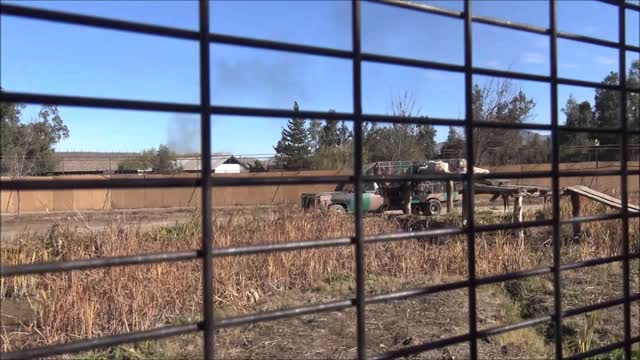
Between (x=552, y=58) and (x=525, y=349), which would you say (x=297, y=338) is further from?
(x=552, y=58)

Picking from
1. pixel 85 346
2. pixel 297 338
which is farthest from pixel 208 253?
pixel 297 338

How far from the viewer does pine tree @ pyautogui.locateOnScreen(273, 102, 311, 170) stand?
4973mm

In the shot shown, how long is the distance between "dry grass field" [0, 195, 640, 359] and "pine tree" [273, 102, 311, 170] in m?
1.55

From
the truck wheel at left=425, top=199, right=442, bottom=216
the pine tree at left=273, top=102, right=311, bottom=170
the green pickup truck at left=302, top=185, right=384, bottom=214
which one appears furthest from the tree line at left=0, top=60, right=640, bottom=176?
the truck wheel at left=425, top=199, right=442, bottom=216

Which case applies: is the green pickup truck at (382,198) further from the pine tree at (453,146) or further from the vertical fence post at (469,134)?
the vertical fence post at (469,134)

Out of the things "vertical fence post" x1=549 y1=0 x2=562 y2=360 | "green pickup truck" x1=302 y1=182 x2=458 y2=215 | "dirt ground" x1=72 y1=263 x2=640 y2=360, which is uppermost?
"vertical fence post" x1=549 y1=0 x2=562 y2=360

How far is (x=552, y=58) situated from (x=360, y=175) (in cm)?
147

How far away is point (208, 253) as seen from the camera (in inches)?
87.8

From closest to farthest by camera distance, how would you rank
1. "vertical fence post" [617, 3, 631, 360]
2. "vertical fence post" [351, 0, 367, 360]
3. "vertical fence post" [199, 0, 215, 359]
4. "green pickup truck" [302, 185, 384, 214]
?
"vertical fence post" [199, 0, 215, 359] < "vertical fence post" [351, 0, 367, 360] < "vertical fence post" [617, 3, 631, 360] < "green pickup truck" [302, 185, 384, 214]

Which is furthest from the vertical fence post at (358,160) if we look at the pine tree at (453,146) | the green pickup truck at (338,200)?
the green pickup truck at (338,200)

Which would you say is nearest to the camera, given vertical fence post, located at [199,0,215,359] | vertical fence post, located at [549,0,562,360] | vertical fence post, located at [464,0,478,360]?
vertical fence post, located at [199,0,215,359]

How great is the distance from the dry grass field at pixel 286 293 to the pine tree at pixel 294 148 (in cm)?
155

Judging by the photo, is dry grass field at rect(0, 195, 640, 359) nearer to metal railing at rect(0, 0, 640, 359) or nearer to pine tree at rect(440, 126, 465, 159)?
pine tree at rect(440, 126, 465, 159)

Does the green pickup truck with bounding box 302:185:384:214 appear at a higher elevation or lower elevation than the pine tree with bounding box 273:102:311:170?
lower
